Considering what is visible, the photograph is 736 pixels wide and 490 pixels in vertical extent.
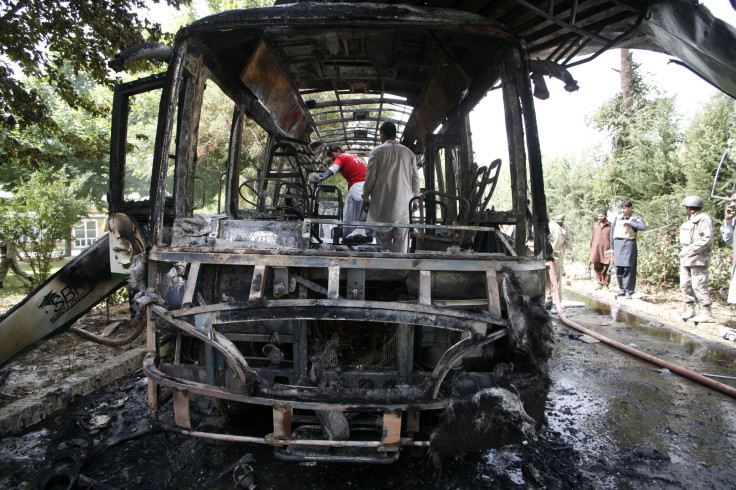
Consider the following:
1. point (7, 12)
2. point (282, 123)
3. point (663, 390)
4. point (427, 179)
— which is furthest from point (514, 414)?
point (7, 12)

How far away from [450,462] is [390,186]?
2.74 m

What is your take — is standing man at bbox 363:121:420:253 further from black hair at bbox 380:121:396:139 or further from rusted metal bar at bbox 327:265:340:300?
rusted metal bar at bbox 327:265:340:300

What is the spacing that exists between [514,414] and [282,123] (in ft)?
15.9

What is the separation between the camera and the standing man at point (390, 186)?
13.9 feet

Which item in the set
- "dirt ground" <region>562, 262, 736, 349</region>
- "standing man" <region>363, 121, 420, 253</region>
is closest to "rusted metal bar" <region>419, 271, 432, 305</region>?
"standing man" <region>363, 121, 420, 253</region>

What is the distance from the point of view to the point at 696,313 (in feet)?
22.8

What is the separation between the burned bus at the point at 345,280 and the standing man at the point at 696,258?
13.4ft

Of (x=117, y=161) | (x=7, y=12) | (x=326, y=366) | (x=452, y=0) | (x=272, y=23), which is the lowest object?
(x=326, y=366)

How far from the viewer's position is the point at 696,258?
253 inches

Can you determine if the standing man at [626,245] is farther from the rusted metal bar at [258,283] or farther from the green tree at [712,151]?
the rusted metal bar at [258,283]

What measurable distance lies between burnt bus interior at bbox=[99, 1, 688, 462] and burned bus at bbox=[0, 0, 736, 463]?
0.01 meters

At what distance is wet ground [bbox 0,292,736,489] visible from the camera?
2.38 metres

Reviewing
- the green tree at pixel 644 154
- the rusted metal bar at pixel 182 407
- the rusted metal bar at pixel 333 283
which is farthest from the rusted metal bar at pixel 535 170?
the green tree at pixel 644 154

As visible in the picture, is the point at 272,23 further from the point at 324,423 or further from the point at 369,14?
the point at 324,423
